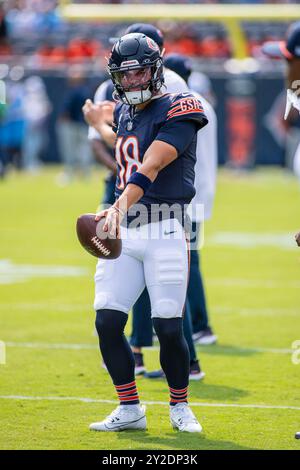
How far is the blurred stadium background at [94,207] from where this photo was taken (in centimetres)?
557

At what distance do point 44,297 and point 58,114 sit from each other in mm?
14173

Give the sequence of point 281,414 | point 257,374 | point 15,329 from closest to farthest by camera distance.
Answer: point 281,414 < point 257,374 < point 15,329

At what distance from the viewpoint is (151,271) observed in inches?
198

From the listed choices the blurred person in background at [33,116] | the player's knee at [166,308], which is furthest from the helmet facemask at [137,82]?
the blurred person in background at [33,116]

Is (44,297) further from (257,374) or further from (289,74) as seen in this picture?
(289,74)

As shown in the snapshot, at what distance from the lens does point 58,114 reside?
74.6 feet

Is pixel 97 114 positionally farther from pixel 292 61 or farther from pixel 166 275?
pixel 166 275

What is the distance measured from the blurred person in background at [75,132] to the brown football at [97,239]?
47.0ft

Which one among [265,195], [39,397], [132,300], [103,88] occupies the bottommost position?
[265,195]

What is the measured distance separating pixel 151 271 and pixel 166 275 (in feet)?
0.27

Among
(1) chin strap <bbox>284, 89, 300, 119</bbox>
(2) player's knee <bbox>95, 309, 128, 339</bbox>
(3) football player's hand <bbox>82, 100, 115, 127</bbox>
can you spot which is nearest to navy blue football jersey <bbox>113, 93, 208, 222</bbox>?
(1) chin strap <bbox>284, 89, 300, 119</bbox>

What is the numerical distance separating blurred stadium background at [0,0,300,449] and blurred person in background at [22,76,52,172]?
0.10ft

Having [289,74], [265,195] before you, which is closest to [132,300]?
[289,74]

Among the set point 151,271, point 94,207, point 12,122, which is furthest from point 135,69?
point 12,122
